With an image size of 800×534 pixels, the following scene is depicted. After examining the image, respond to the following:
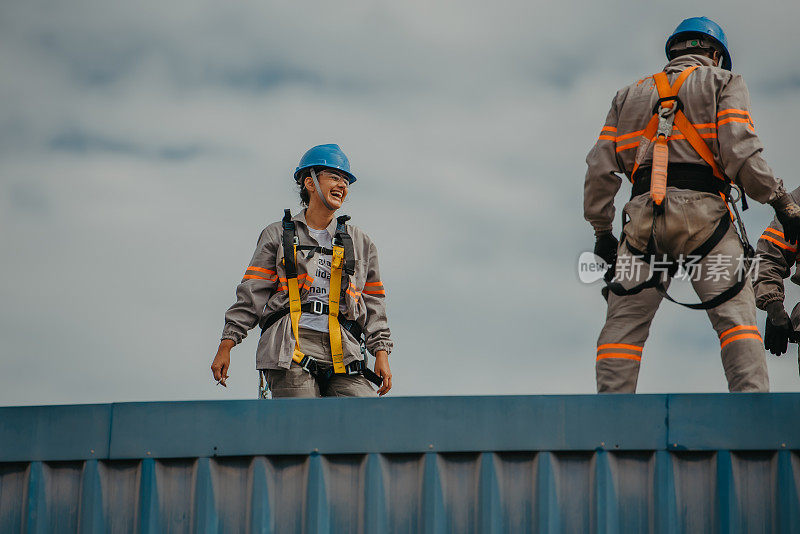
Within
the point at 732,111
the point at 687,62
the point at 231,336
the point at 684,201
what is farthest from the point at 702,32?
the point at 231,336

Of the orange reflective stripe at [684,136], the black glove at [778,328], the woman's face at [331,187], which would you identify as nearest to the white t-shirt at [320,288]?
the woman's face at [331,187]

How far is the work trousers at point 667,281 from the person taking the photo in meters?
5.66

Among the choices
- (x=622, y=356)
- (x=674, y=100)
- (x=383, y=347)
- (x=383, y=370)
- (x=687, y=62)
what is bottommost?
(x=622, y=356)

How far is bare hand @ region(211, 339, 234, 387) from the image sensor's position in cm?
658

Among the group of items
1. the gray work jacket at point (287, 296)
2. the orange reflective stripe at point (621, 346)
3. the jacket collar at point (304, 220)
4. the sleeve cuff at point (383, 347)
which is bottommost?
the orange reflective stripe at point (621, 346)

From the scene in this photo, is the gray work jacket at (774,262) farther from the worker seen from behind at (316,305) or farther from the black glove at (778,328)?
the worker seen from behind at (316,305)

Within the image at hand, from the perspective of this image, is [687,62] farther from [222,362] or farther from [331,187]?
[222,362]

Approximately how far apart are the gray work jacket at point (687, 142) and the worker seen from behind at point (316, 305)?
4.68 ft

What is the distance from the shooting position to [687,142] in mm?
5930

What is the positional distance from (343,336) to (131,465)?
1.56m

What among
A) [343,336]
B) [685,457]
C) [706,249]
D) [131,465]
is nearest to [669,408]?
[685,457]

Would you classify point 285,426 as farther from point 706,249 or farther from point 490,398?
point 706,249

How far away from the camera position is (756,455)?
5.11m

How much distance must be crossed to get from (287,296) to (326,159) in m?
0.93
